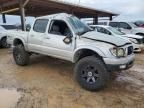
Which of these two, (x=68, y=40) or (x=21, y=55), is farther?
(x=21, y=55)

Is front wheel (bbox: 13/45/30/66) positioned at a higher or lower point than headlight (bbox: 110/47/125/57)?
lower

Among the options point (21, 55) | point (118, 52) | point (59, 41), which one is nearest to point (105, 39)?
point (118, 52)

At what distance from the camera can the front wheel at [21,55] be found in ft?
26.7

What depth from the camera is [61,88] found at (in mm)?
5996

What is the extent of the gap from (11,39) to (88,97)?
15.7ft

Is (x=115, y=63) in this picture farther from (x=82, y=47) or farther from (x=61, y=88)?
(x=61, y=88)

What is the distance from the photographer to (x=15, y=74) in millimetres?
7363

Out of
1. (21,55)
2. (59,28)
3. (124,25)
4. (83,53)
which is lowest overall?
(21,55)

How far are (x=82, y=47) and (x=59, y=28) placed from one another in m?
1.35

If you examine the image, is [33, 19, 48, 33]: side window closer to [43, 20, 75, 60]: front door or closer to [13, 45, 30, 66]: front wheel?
[43, 20, 75, 60]: front door

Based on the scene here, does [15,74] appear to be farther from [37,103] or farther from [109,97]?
[109,97]

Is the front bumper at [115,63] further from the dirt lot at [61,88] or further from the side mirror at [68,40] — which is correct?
the side mirror at [68,40]

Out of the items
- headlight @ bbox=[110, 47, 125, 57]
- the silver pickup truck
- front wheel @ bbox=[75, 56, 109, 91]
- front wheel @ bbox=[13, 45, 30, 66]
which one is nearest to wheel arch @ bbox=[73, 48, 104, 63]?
the silver pickup truck

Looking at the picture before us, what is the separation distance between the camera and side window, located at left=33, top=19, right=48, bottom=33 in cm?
723
